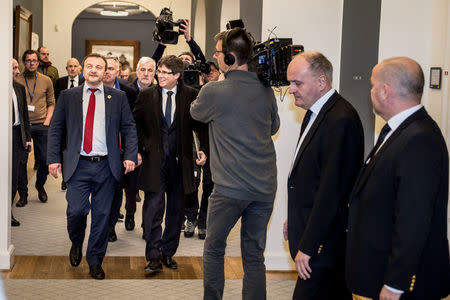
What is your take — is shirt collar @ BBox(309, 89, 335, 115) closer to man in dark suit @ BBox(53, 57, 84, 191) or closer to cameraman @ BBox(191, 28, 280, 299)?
cameraman @ BBox(191, 28, 280, 299)

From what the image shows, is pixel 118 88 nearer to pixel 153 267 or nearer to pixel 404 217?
pixel 153 267

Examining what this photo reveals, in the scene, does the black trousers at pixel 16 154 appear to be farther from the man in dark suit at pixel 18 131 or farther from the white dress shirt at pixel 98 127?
the white dress shirt at pixel 98 127

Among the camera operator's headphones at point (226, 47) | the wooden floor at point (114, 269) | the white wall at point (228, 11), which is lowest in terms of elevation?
the wooden floor at point (114, 269)

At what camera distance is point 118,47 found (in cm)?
2122

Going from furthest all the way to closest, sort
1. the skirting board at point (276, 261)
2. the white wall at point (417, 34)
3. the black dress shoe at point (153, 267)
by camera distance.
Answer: the skirting board at point (276, 261), the black dress shoe at point (153, 267), the white wall at point (417, 34)

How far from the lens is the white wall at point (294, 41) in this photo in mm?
4949

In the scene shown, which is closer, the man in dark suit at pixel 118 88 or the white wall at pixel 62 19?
the man in dark suit at pixel 118 88

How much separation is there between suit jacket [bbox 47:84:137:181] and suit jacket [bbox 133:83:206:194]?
123 mm

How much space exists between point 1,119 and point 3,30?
64 cm

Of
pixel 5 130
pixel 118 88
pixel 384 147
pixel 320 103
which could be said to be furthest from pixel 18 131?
pixel 384 147

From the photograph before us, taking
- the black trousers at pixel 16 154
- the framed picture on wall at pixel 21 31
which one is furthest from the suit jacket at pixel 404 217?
the framed picture on wall at pixel 21 31

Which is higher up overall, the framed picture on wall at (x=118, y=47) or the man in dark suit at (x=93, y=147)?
the framed picture on wall at (x=118, y=47)

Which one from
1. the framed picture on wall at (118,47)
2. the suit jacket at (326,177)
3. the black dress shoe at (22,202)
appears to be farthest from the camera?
the framed picture on wall at (118,47)

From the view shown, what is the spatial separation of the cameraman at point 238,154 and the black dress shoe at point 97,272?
137cm
